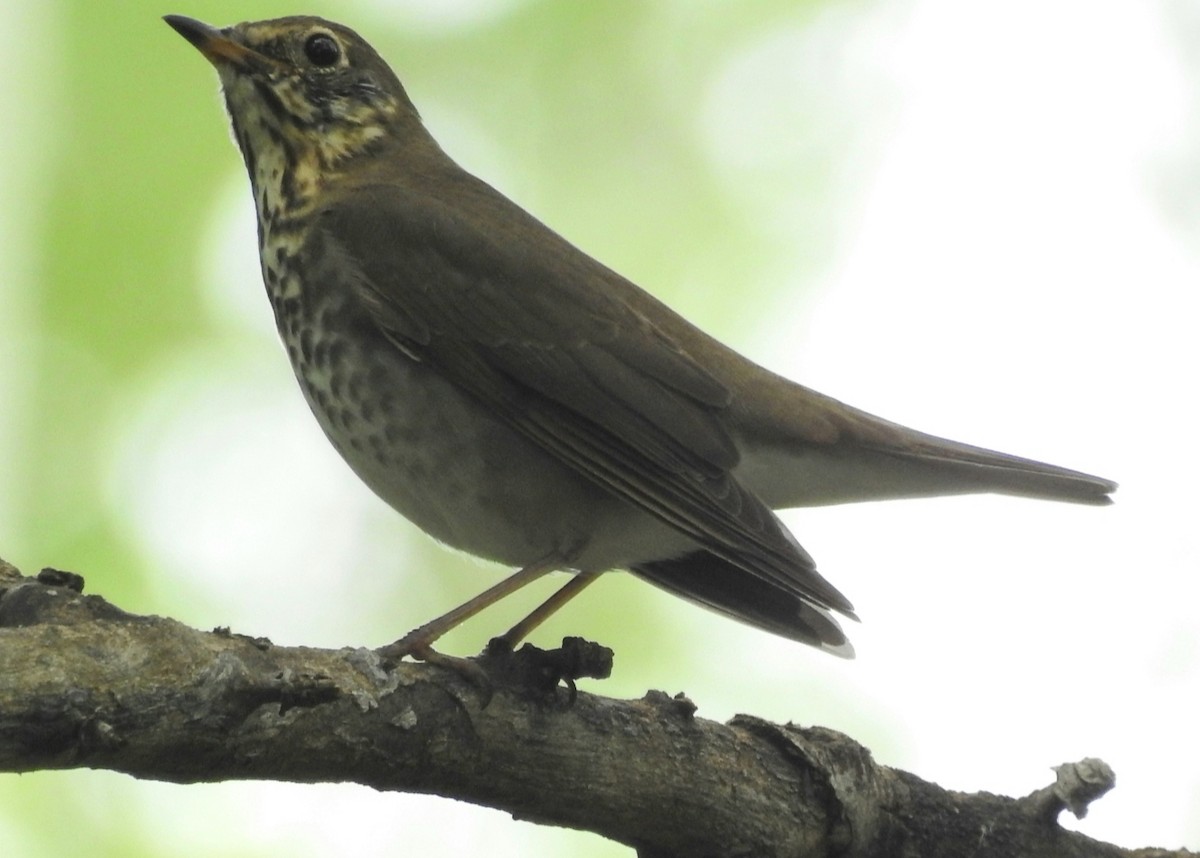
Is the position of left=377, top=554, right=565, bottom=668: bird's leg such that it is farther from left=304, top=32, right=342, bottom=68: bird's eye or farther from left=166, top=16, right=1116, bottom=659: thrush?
left=304, top=32, right=342, bottom=68: bird's eye

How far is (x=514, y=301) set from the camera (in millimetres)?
5094

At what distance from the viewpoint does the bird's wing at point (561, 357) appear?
4613 millimetres

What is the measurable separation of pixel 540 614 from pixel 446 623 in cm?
57

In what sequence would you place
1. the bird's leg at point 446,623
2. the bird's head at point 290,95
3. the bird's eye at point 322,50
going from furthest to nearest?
1. the bird's eye at point 322,50
2. the bird's head at point 290,95
3. the bird's leg at point 446,623

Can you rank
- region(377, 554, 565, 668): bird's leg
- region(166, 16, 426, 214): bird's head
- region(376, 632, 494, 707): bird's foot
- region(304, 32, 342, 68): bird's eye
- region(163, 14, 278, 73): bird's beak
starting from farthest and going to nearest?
1. region(304, 32, 342, 68): bird's eye
2. region(166, 16, 426, 214): bird's head
3. region(163, 14, 278, 73): bird's beak
4. region(377, 554, 565, 668): bird's leg
5. region(376, 632, 494, 707): bird's foot

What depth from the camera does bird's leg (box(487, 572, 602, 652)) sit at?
412 centimetres

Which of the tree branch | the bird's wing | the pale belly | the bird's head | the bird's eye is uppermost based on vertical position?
the bird's eye

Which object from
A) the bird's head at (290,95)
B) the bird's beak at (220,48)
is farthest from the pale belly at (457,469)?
the bird's beak at (220,48)

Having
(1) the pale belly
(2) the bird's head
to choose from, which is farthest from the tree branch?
(2) the bird's head

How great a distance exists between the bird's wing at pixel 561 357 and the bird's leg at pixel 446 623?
0.36 m

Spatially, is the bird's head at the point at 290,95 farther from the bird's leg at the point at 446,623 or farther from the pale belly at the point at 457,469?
the bird's leg at the point at 446,623

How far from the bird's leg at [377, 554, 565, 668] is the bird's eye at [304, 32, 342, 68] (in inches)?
80.9

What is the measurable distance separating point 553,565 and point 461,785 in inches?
47.6

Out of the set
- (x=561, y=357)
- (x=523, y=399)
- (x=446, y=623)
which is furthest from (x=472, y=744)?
(x=561, y=357)
